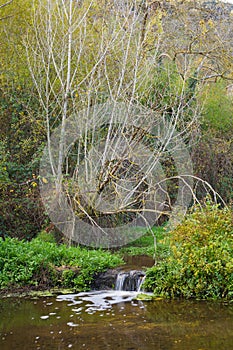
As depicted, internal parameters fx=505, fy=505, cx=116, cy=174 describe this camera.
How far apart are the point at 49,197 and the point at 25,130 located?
2710 mm

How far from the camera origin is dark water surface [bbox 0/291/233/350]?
A: 5.81 metres

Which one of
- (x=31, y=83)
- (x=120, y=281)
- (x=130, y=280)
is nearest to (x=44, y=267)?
(x=120, y=281)

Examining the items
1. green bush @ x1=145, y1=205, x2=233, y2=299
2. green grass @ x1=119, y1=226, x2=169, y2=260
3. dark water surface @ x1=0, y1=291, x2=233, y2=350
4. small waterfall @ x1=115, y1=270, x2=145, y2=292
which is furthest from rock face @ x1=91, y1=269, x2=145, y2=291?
green grass @ x1=119, y1=226, x2=169, y2=260

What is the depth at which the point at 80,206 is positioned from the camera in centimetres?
1122

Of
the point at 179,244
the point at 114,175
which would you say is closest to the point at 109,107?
the point at 114,175

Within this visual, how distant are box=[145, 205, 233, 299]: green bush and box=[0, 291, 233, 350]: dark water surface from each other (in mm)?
392

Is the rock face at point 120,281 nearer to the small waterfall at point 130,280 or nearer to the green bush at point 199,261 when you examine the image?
the small waterfall at point 130,280

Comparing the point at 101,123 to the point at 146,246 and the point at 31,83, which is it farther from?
the point at 146,246

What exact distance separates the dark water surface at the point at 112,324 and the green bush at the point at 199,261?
39 centimetres

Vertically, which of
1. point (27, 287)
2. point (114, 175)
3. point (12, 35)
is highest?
point (12, 35)

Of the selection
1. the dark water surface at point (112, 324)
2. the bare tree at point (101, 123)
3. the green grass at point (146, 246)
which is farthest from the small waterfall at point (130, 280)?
the green grass at point (146, 246)

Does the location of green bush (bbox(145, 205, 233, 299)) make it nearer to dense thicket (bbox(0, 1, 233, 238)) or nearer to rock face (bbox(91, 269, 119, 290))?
rock face (bbox(91, 269, 119, 290))

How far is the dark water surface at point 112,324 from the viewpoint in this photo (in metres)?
5.81

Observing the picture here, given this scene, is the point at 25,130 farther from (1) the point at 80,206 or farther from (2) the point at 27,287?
(2) the point at 27,287
